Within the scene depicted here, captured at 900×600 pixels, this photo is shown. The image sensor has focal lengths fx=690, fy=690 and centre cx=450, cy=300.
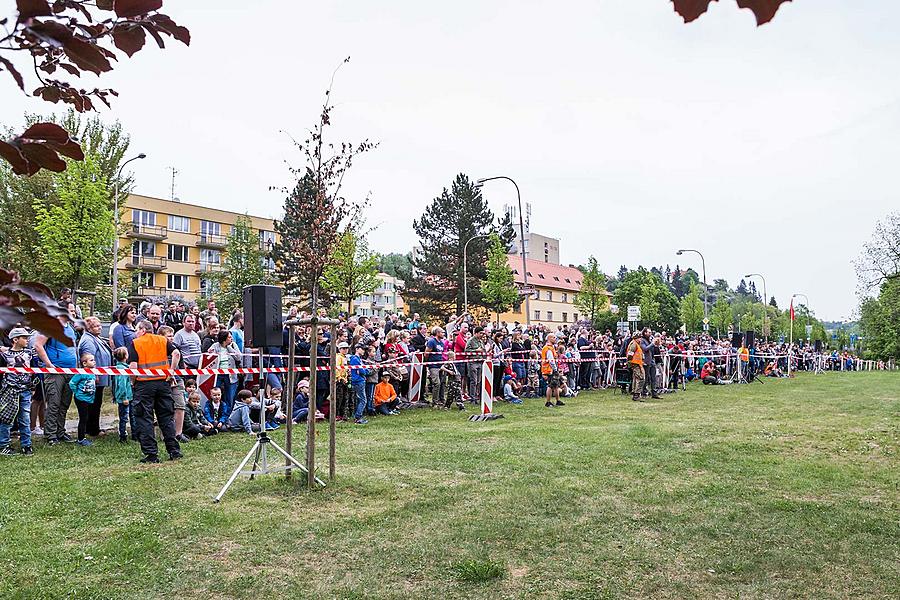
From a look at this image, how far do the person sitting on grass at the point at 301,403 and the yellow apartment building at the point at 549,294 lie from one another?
6758cm

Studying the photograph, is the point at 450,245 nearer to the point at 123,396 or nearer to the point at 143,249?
the point at 143,249

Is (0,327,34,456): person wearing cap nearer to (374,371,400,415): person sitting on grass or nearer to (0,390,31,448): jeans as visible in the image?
(0,390,31,448): jeans

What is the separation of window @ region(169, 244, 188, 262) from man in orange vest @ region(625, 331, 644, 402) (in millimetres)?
61873

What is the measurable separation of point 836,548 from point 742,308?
14157 centimetres

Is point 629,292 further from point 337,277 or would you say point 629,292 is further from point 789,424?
point 789,424

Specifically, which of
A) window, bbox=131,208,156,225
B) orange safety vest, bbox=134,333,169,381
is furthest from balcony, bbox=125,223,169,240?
orange safety vest, bbox=134,333,169,381

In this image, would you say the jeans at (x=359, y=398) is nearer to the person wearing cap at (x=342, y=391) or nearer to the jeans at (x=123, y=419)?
the person wearing cap at (x=342, y=391)

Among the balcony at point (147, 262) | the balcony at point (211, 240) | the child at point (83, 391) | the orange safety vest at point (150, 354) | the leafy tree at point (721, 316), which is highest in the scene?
the balcony at point (211, 240)

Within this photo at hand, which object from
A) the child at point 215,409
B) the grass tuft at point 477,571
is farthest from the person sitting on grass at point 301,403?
the grass tuft at point 477,571

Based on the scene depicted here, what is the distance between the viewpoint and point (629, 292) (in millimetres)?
73250

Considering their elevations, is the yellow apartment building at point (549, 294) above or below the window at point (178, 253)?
below

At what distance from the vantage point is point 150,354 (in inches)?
358

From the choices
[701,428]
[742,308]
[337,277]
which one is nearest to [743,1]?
[701,428]

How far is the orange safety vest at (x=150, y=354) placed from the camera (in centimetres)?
905
